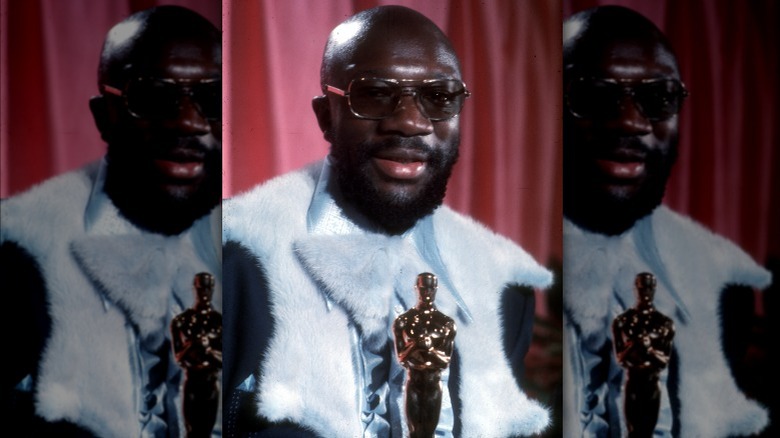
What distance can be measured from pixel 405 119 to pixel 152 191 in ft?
3.47

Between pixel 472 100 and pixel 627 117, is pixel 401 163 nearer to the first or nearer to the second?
pixel 472 100

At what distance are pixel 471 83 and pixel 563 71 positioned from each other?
405 mm

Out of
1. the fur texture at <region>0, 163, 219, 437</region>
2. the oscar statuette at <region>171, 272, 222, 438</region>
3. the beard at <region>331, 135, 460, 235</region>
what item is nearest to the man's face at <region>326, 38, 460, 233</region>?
the beard at <region>331, 135, 460, 235</region>

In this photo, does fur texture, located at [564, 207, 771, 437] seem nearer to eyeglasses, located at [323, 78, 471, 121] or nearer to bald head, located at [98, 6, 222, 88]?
eyeglasses, located at [323, 78, 471, 121]

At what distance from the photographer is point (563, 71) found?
359 cm

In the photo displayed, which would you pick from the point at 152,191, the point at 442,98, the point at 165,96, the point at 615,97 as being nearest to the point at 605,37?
the point at 615,97

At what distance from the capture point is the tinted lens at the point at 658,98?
11.7 ft

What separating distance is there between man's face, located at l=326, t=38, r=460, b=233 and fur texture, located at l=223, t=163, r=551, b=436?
12 cm

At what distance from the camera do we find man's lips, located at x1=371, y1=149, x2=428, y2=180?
3.42 meters

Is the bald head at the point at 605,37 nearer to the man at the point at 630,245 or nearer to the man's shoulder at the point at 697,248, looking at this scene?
the man at the point at 630,245

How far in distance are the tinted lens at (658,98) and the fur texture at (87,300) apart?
2085mm

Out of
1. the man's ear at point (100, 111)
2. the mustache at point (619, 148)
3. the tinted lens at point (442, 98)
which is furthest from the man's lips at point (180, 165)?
the mustache at point (619, 148)

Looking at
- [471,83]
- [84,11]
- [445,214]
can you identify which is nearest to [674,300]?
[445,214]

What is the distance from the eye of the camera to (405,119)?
11.1ft
